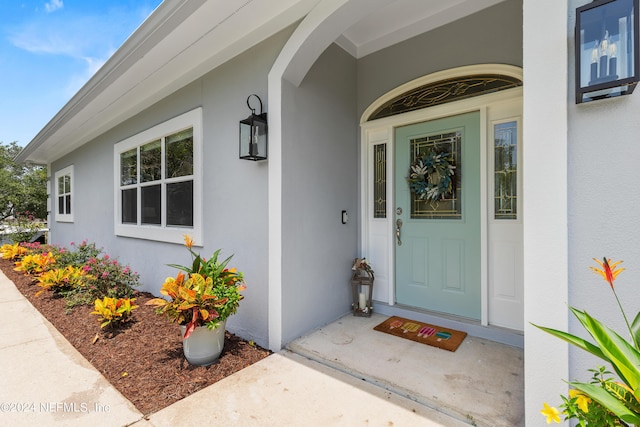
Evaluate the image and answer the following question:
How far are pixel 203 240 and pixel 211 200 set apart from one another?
0.47m

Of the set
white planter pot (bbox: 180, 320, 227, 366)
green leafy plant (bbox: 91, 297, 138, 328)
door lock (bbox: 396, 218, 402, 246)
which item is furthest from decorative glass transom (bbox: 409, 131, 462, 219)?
green leafy plant (bbox: 91, 297, 138, 328)

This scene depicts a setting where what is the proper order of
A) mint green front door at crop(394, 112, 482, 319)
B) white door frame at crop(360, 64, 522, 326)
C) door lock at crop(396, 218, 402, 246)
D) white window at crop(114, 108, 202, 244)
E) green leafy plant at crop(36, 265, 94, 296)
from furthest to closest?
green leafy plant at crop(36, 265, 94, 296) < white window at crop(114, 108, 202, 244) < door lock at crop(396, 218, 402, 246) < mint green front door at crop(394, 112, 482, 319) < white door frame at crop(360, 64, 522, 326)

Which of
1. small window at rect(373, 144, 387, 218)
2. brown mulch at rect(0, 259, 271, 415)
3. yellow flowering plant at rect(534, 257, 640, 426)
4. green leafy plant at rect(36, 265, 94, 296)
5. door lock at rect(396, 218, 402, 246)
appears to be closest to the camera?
yellow flowering plant at rect(534, 257, 640, 426)

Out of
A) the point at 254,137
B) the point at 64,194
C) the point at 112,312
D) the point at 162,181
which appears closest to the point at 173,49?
the point at 254,137

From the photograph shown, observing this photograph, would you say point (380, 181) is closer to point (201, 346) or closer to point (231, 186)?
point (231, 186)

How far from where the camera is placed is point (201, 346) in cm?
232

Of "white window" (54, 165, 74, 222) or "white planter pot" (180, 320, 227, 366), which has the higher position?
"white window" (54, 165, 74, 222)

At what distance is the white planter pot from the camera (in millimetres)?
2307

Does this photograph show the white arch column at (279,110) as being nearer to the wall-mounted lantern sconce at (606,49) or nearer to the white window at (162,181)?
the white window at (162,181)

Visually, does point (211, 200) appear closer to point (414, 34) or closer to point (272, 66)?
point (272, 66)

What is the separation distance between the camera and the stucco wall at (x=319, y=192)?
8.71ft

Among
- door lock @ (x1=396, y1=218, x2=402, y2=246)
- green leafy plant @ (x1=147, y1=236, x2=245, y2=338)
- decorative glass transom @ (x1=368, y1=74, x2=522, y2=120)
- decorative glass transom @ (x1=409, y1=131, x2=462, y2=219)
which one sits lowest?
green leafy plant @ (x1=147, y1=236, x2=245, y2=338)

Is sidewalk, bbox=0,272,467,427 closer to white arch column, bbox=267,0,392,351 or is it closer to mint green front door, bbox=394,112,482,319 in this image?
white arch column, bbox=267,0,392,351

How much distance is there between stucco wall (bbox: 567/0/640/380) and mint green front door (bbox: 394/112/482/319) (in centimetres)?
149
